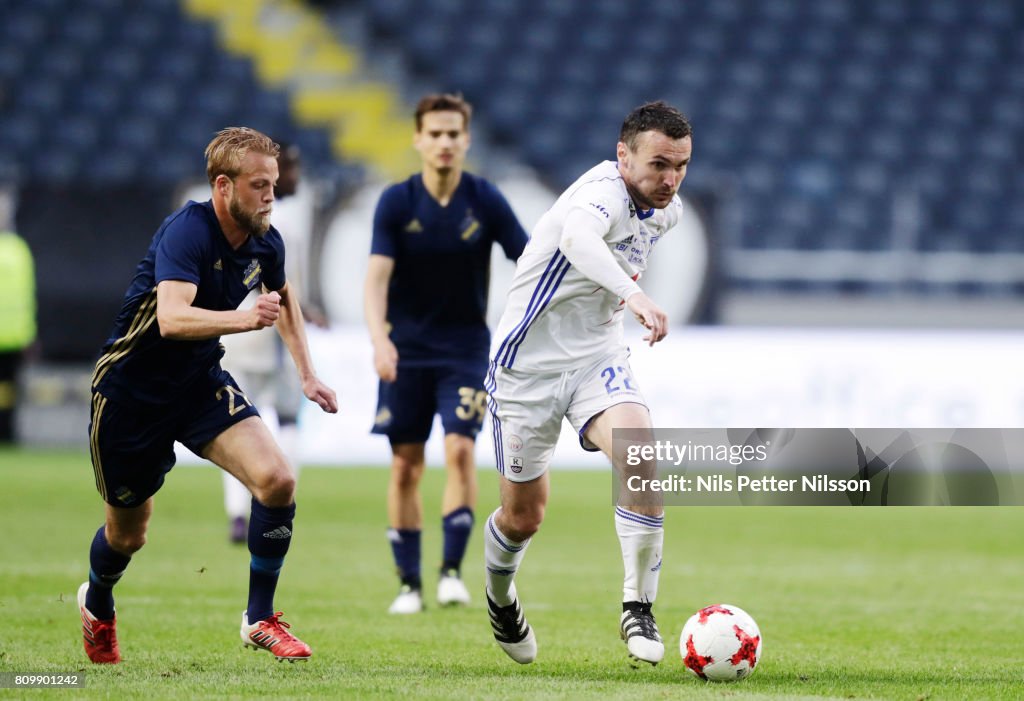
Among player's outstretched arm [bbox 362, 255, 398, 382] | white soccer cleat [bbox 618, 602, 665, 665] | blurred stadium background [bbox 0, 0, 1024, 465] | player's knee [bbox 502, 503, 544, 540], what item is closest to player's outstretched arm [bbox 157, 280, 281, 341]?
player's knee [bbox 502, 503, 544, 540]

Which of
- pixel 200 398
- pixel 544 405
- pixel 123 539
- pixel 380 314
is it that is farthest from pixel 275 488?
pixel 380 314

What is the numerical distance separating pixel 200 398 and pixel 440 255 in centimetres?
233

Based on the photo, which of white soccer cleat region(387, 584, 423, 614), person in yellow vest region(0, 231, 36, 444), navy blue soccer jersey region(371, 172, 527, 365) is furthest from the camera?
person in yellow vest region(0, 231, 36, 444)

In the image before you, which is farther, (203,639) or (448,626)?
(448,626)

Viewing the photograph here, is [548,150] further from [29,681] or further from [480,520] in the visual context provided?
[29,681]

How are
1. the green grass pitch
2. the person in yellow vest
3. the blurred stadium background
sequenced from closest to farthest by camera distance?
the green grass pitch, the person in yellow vest, the blurred stadium background

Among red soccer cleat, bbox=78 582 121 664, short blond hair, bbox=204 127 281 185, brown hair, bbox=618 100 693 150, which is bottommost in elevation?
red soccer cleat, bbox=78 582 121 664

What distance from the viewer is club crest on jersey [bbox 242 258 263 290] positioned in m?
5.45

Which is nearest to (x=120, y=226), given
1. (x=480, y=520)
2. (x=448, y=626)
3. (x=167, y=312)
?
(x=480, y=520)

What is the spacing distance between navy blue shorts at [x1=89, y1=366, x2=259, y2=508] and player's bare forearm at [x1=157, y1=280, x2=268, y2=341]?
393 millimetres

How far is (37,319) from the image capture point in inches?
595

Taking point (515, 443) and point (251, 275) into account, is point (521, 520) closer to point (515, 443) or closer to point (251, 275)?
point (515, 443)

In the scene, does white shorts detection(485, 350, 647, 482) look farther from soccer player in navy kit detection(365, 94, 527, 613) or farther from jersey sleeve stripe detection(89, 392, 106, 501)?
soccer player in navy kit detection(365, 94, 527, 613)

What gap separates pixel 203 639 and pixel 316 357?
8.34m
